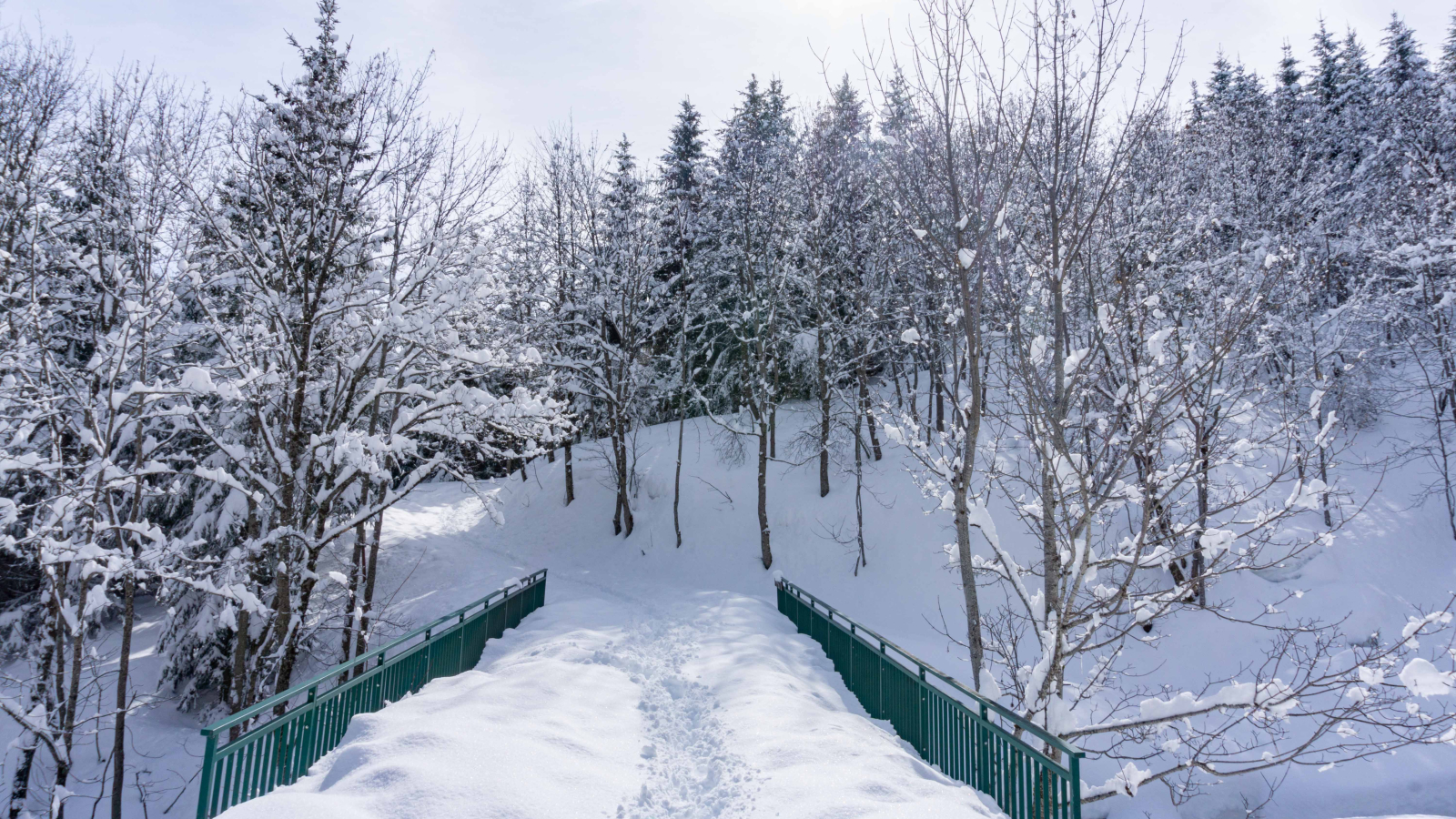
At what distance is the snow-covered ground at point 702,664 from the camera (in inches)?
179

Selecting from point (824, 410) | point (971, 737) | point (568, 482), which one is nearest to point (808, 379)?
point (824, 410)

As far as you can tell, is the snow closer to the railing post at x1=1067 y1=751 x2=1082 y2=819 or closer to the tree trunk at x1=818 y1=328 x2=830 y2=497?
the railing post at x1=1067 y1=751 x2=1082 y2=819

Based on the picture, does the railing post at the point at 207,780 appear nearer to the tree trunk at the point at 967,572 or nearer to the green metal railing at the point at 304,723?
the green metal railing at the point at 304,723

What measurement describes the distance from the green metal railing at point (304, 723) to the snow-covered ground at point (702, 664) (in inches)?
14.1

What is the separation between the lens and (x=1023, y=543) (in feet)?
50.6

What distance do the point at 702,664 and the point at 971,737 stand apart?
4.52 meters

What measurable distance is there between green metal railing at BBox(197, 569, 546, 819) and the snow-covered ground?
0.36m

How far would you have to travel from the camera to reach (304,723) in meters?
5.06

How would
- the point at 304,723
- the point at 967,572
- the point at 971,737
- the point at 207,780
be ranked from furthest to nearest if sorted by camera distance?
the point at 967,572 < the point at 971,737 < the point at 304,723 < the point at 207,780

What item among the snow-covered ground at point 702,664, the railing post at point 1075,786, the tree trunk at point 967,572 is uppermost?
the tree trunk at point 967,572

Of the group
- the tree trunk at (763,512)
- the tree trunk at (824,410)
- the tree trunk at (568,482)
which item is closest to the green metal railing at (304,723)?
the tree trunk at (763,512)

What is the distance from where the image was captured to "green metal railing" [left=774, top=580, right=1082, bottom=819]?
4.28m

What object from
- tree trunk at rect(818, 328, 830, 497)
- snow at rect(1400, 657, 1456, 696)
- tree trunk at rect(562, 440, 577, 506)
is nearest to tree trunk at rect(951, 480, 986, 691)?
snow at rect(1400, 657, 1456, 696)

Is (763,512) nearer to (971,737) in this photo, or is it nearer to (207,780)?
(971,737)
